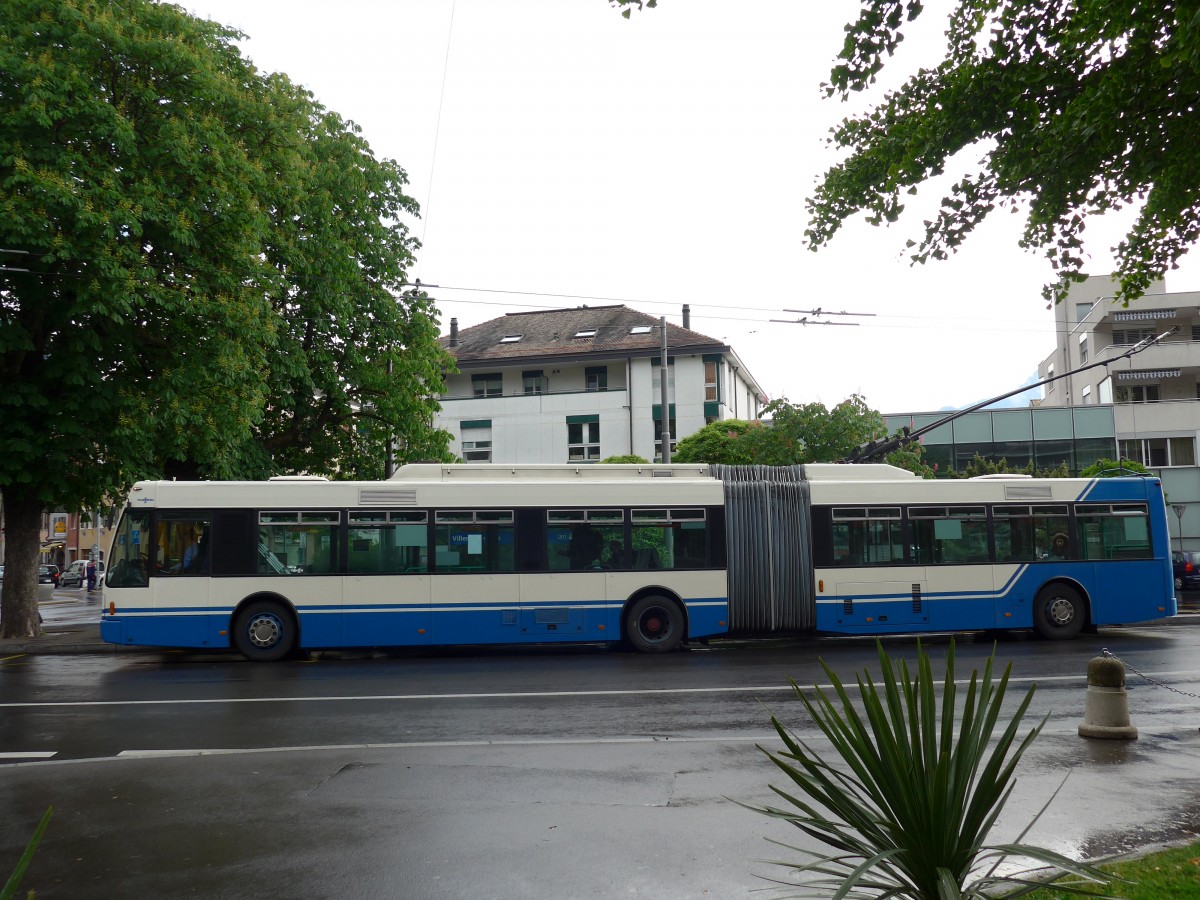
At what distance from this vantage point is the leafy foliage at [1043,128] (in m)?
8.76

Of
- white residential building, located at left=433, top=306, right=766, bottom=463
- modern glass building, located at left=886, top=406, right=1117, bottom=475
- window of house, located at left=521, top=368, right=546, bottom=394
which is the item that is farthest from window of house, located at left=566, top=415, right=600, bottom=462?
modern glass building, located at left=886, top=406, right=1117, bottom=475

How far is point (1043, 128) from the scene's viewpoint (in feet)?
31.3

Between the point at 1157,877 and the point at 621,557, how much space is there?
12.0 m

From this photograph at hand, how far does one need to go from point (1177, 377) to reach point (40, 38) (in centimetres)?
4789

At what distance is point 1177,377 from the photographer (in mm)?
47531

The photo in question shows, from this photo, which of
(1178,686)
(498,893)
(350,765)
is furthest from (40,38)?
(1178,686)

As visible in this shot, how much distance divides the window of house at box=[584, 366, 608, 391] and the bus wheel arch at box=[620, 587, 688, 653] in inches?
1372

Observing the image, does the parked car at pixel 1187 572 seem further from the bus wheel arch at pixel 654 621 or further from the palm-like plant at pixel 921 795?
the palm-like plant at pixel 921 795

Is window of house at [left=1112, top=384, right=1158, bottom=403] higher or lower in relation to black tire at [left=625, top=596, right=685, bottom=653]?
higher

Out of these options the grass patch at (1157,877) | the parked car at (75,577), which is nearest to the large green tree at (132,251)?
the grass patch at (1157,877)

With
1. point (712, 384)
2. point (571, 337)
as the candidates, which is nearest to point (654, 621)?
point (712, 384)

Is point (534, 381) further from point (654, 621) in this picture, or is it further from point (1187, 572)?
point (654, 621)

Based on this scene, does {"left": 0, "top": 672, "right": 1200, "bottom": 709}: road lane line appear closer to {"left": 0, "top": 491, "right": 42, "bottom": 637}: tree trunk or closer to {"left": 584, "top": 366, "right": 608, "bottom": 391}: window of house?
{"left": 0, "top": 491, "right": 42, "bottom": 637}: tree trunk

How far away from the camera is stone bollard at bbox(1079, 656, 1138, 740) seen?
932 cm
